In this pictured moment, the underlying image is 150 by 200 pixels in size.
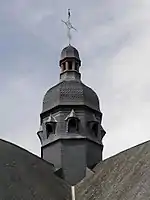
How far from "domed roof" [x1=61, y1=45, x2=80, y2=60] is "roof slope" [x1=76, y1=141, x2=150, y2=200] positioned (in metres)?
5.59

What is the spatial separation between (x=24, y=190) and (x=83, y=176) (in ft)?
10.7

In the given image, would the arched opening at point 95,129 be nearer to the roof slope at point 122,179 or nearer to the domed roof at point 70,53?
the roof slope at point 122,179

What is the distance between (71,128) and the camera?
21.5 metres

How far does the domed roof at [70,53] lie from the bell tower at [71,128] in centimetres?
50

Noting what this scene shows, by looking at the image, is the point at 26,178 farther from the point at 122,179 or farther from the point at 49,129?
the point at 49,129

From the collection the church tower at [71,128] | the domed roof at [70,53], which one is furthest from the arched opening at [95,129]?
the domed roof at [70,53]

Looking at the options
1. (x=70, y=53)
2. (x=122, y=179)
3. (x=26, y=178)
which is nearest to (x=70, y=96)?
(x=70, y=53)

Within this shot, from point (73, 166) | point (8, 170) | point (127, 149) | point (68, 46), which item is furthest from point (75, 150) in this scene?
point (68, 46)

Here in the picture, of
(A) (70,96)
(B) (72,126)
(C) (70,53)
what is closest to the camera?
(B) (72,126)

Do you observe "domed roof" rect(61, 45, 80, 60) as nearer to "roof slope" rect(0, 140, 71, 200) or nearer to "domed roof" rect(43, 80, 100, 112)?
"domed roof" rect(43, 80, 100, 112)

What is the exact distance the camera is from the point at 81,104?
72.2ft

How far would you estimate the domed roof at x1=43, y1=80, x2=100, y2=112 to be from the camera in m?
22.2

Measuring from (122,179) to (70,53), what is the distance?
26.4 feet

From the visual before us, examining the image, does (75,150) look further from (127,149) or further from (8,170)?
(8,170)
